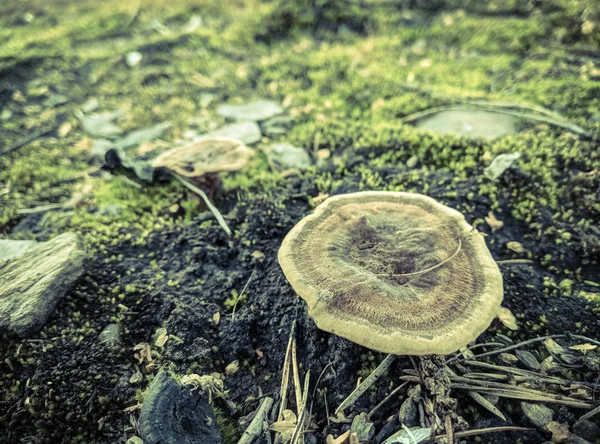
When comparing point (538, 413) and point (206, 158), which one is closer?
point (538, 413)

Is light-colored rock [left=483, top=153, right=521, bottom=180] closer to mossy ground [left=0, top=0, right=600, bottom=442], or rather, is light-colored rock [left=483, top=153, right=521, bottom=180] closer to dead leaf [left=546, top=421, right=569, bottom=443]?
mossy ground [left=0, top=0, right=600, bottom=442]

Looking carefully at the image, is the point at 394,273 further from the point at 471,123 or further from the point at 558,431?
the point at 471,123

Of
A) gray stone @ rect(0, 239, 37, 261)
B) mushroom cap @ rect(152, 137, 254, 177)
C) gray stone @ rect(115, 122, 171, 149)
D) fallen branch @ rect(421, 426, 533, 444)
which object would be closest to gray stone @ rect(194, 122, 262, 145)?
gray stone @ rect(115, 122, 171, 149)

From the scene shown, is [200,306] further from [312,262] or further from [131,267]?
[312,262]

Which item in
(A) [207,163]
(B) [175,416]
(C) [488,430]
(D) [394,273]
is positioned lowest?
(C) [488,430]

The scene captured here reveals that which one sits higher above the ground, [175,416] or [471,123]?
[471,123]

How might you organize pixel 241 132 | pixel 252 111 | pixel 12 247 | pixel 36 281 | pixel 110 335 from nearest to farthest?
pixel 110 335, pixel 36 281, pixel 12 247, pixel 241 132, pixel 252 111

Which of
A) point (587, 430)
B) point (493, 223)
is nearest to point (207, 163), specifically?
point (493, 223)
